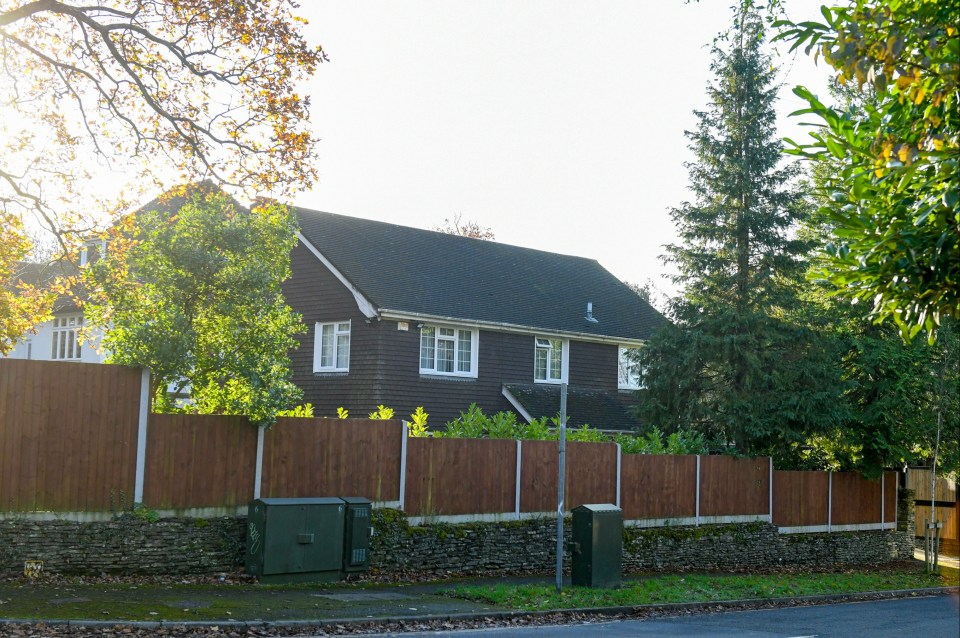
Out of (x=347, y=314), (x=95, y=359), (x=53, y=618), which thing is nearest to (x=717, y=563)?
(x=347, y=314)

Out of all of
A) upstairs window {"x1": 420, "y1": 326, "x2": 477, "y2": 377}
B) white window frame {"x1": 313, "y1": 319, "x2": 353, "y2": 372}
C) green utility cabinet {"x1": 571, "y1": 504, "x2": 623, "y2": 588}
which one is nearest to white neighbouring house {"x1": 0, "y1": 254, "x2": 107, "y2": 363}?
white window frame {"x1": 313, "y1": 319, "x2": 353, "y2": 372}

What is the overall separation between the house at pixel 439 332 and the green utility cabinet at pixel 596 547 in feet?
35.4

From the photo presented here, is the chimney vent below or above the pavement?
above

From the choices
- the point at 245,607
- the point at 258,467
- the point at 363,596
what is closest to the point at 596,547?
the point at 363,596

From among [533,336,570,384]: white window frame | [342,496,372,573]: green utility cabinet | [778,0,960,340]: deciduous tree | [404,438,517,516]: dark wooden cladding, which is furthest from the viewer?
[533,336,570,384]: white window frame

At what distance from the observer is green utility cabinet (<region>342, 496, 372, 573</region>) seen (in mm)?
16406

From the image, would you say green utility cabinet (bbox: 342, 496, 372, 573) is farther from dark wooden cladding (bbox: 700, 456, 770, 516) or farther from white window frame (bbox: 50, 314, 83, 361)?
white window frame (bbox: 50, 314, 83, 361)

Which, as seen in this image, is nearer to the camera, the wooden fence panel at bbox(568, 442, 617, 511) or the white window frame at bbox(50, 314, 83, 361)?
the wooden fence panel at bbox(568, 442, 617, 511)

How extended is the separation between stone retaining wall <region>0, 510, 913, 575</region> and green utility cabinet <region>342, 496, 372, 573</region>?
59 cm

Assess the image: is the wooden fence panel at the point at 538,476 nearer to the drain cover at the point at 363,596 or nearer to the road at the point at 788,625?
the road at the point at 788,625

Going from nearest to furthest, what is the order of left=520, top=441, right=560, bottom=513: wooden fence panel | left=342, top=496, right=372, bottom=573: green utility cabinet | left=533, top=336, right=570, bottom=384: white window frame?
left=342, top=496, right=372, bottom=573: green utility cabinet
left=520, top=441, right=560, bottom=513: wooden fence panel
left=533, top=336, right=570, bottom=384: white window frame

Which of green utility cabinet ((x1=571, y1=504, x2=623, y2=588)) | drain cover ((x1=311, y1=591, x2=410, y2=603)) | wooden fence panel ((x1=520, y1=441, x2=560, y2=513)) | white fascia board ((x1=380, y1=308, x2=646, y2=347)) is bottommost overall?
drain cover ((x1=311, y1=591, x2=410, y2=603))

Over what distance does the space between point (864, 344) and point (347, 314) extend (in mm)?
13247

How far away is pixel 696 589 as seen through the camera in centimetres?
1772
